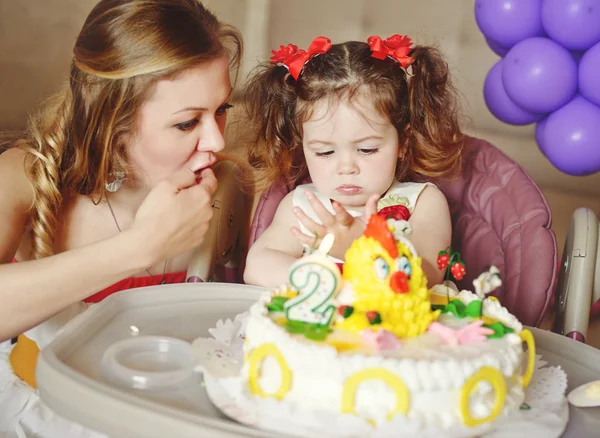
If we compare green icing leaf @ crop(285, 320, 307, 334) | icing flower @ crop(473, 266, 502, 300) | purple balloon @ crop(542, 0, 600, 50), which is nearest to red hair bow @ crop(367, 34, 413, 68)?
icing flower @ crop(473, 266, 502, 300)

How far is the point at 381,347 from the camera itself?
912mm

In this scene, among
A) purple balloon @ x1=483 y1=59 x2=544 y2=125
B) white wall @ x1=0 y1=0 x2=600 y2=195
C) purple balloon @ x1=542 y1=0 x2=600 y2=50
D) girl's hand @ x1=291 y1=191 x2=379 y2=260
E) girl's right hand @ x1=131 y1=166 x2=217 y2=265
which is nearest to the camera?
girl's hand @ x1=291 y1=191 x2=379 y2=260

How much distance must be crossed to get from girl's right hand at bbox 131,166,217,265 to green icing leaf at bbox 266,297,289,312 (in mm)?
403

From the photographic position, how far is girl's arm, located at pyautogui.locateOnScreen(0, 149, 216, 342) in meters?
1.32

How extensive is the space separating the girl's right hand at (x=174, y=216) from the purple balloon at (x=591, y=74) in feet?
4.69

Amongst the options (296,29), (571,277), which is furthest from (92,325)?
(296,29)

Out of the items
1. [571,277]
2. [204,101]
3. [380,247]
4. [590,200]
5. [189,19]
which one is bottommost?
[590,200]

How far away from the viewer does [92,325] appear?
3.74ft

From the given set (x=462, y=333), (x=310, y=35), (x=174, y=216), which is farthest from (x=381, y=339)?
(x=310, y=35)

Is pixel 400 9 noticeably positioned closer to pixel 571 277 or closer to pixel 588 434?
pixel 571 277

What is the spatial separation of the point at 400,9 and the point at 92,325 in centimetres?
334

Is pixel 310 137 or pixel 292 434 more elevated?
pixel 310 137

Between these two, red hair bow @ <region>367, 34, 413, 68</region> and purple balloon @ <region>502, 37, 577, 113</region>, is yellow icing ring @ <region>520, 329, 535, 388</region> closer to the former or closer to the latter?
red hair bow @ <region>367, 34, 413, 68</region>

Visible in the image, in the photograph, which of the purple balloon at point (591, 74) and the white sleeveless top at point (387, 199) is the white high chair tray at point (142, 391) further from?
the purple balloon at point (591, 74)
